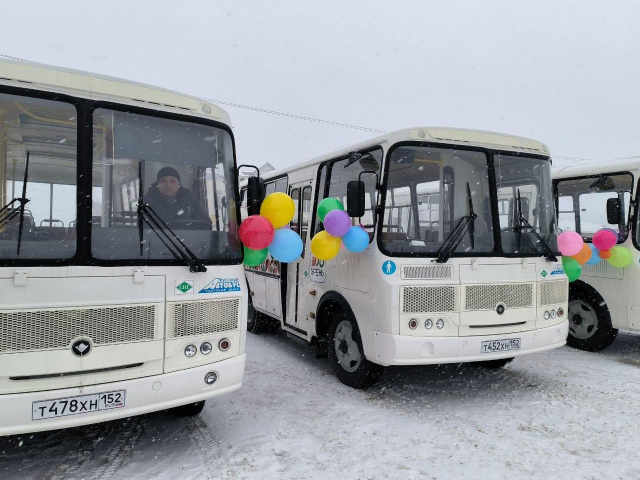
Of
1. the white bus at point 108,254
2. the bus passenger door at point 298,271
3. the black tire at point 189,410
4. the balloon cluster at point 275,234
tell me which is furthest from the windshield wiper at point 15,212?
the bus passenger door at point 298,271

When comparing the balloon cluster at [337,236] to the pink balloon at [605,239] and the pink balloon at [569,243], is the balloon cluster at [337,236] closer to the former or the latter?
the pink balloon at [569,243]

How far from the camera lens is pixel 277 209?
4.73 metres

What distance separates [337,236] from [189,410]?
7.37ft

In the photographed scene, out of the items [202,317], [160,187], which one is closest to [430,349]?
[202,317]

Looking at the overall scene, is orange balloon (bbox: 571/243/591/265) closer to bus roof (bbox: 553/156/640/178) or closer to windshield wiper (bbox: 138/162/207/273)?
bus roof (bbox: 553/156/640/178)

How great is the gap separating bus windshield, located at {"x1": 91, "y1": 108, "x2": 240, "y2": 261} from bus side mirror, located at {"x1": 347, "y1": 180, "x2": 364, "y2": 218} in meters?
1.37

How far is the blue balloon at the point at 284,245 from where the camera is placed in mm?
4746

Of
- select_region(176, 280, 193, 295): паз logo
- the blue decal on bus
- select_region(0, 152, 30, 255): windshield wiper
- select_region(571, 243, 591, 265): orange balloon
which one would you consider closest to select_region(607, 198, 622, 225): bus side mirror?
select_region(571, 243, 591, 265): orange balloon

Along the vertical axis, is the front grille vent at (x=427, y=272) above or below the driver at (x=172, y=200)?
below

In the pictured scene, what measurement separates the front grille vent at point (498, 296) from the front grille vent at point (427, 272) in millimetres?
290

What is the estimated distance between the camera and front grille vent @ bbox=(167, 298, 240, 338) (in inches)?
148

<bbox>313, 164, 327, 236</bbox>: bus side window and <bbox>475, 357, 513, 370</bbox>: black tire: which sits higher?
<bbox>313, 164, 327, 236</bbox>: bus side window

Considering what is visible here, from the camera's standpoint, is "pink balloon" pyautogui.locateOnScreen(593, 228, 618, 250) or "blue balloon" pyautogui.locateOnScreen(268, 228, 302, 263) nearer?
"blue balloon" pyautogui.locateOnScreen(268, 228, 302, 263)

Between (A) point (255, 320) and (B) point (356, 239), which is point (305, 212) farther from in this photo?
(A) point (255, 320)
